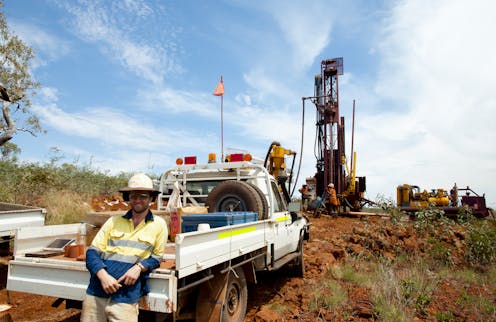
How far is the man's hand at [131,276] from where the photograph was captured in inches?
108

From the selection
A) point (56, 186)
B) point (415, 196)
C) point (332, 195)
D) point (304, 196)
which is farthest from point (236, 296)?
point (415, 196)

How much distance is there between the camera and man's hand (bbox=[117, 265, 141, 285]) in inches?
108

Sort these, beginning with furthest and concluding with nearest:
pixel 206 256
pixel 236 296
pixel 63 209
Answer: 1. pixel 63 209
2. pixel 236 296
3. pixel 206 256

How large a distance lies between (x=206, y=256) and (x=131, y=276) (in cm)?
79

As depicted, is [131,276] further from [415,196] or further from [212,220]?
[415,196]

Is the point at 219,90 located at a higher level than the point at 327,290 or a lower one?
higher

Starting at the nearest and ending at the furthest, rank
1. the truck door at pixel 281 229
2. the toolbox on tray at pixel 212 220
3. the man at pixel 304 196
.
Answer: the toolbox on tray at pixel 212 220 < the truck door at pixel 281 229 < the man at pixel 304 196

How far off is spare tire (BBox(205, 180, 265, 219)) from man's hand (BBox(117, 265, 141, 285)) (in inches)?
95.5

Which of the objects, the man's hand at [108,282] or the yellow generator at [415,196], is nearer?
the man's hand at [108,282]

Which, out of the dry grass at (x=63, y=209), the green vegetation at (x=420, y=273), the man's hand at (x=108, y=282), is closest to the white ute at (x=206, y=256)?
the man's hand at (x=108, y=282)

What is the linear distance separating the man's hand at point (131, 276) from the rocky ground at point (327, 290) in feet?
4.04

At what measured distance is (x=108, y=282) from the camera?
2.70 meters

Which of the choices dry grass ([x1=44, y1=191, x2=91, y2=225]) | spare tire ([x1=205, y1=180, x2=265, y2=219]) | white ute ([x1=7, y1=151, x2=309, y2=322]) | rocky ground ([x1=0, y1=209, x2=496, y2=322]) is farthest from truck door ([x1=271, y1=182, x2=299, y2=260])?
dry grass ([x1=44, y1=191, x2=91, y2=225])

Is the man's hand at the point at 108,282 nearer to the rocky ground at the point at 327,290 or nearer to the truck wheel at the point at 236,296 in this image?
the rocky ground at the point at 327,290
